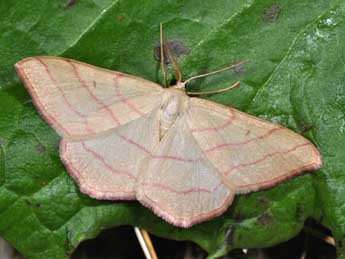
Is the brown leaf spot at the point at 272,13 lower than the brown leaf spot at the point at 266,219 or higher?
higher

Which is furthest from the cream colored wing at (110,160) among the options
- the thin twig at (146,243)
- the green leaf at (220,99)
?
the thin twig at (146,243)

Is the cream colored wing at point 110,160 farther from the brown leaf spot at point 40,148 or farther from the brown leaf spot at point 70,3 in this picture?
the brown leaf spot at point 70,3

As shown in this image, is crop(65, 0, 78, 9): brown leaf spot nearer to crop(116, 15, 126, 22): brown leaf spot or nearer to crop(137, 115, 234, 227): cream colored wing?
crop(116, 15, 126, 22): brown leaf spot

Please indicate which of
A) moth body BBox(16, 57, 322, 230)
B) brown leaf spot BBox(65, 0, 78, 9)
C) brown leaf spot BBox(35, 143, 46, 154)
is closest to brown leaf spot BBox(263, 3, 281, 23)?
moth body BBox(16, 57, 322, 230)

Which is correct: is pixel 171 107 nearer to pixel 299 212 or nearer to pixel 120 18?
pixel 120 18

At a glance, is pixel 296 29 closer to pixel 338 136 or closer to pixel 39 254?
pixel 338 136

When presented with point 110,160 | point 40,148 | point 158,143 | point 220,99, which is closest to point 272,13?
point 220,99
